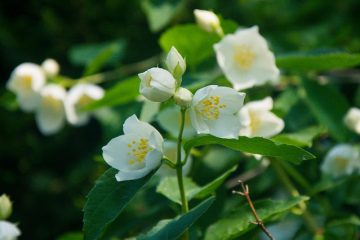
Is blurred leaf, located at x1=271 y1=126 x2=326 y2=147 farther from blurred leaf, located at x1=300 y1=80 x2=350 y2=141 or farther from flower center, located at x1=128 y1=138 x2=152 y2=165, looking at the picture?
flower center, located at x1=128 y1=138 x2=152 y2=165

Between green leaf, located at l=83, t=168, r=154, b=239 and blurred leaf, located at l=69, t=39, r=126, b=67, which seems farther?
blurred leaf, located at l=69, t=39, r=126, b=67

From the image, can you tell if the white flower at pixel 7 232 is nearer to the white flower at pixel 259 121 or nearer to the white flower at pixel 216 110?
the white flower at pixel 216 110

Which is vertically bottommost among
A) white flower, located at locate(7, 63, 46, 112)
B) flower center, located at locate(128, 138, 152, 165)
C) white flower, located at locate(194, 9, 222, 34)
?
white flower, located at locate(7, 63, 46, 112)

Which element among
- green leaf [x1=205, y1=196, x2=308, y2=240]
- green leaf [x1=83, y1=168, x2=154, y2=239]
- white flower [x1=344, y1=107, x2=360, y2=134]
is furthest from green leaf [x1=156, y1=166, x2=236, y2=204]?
white flower [x1=344, y1=107, x2=360, y2=134]

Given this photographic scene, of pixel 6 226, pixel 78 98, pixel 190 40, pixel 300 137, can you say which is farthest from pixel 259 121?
pixel 78 98

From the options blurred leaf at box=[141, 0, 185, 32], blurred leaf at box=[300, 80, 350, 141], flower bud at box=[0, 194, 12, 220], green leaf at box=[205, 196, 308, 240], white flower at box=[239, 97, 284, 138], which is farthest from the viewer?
blurred leaf at box=[141, 0, 185, 32]

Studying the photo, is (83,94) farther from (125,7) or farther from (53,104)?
(125,7)

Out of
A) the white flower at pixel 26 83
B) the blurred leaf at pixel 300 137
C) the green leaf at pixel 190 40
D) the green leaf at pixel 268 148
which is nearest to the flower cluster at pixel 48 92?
the white flower at pixel 26 83
